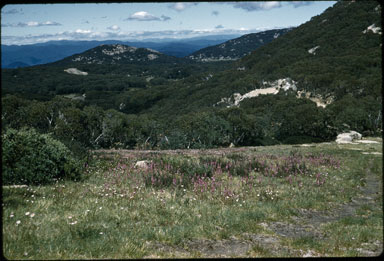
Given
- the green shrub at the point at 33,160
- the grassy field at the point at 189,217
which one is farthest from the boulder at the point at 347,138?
the green shrub at the point at 33,160

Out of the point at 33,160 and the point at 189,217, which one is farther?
the point at 33,160

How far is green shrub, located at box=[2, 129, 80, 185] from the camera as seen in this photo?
10.2 m

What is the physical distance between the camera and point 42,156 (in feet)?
37.0

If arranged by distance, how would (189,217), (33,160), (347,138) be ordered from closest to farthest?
(189,217) → (33,160) → (347,138)

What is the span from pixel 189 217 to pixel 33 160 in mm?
6731

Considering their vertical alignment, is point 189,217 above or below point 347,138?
above

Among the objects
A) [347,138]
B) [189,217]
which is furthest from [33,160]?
[347,138]

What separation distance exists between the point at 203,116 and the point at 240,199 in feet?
289

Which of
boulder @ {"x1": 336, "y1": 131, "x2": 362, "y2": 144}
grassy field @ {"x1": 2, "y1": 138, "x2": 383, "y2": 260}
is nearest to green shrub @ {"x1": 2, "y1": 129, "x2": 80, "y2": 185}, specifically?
grassy field @ {"x1": 2, "y1": 138, "x2": 383, "y2": 260}

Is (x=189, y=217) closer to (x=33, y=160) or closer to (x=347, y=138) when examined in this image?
(x=33, y=160)

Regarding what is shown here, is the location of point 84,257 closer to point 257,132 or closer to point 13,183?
point 13,183

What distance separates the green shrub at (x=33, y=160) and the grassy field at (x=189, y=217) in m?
0.83

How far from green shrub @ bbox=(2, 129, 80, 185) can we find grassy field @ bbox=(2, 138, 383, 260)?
2.73 ft

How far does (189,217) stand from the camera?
315 inches
